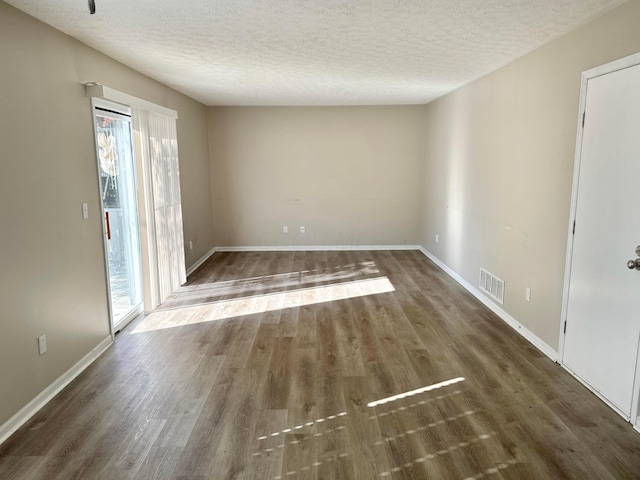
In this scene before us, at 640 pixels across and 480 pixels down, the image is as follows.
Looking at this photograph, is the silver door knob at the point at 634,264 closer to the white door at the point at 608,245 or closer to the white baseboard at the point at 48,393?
the white door at the point at 608,245

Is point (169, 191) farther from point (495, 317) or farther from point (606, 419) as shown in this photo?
point (606, 419)

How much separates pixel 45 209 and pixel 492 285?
4.07 m

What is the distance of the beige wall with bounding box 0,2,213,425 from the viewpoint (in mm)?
2621

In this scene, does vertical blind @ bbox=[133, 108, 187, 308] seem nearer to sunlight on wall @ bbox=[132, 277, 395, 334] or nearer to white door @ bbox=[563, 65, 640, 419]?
sunlight on wall @ bbox=[132, 277, 395, 334]

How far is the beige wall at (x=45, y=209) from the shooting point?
2.62 m

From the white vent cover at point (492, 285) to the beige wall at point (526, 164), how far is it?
95 millimetres

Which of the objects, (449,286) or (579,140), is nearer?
(579,140)

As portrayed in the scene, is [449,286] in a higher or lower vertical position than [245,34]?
lower

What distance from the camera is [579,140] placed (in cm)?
313

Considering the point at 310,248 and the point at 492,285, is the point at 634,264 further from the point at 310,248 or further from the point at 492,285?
the point at 310,248

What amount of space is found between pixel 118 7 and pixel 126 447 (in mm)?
2512

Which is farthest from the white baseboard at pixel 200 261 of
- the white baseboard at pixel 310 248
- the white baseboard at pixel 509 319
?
the white baseboard at pixel 509 319

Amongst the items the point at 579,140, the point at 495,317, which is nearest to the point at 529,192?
the point at 579,140

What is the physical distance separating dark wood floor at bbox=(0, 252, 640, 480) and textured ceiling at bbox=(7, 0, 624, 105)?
244cm
